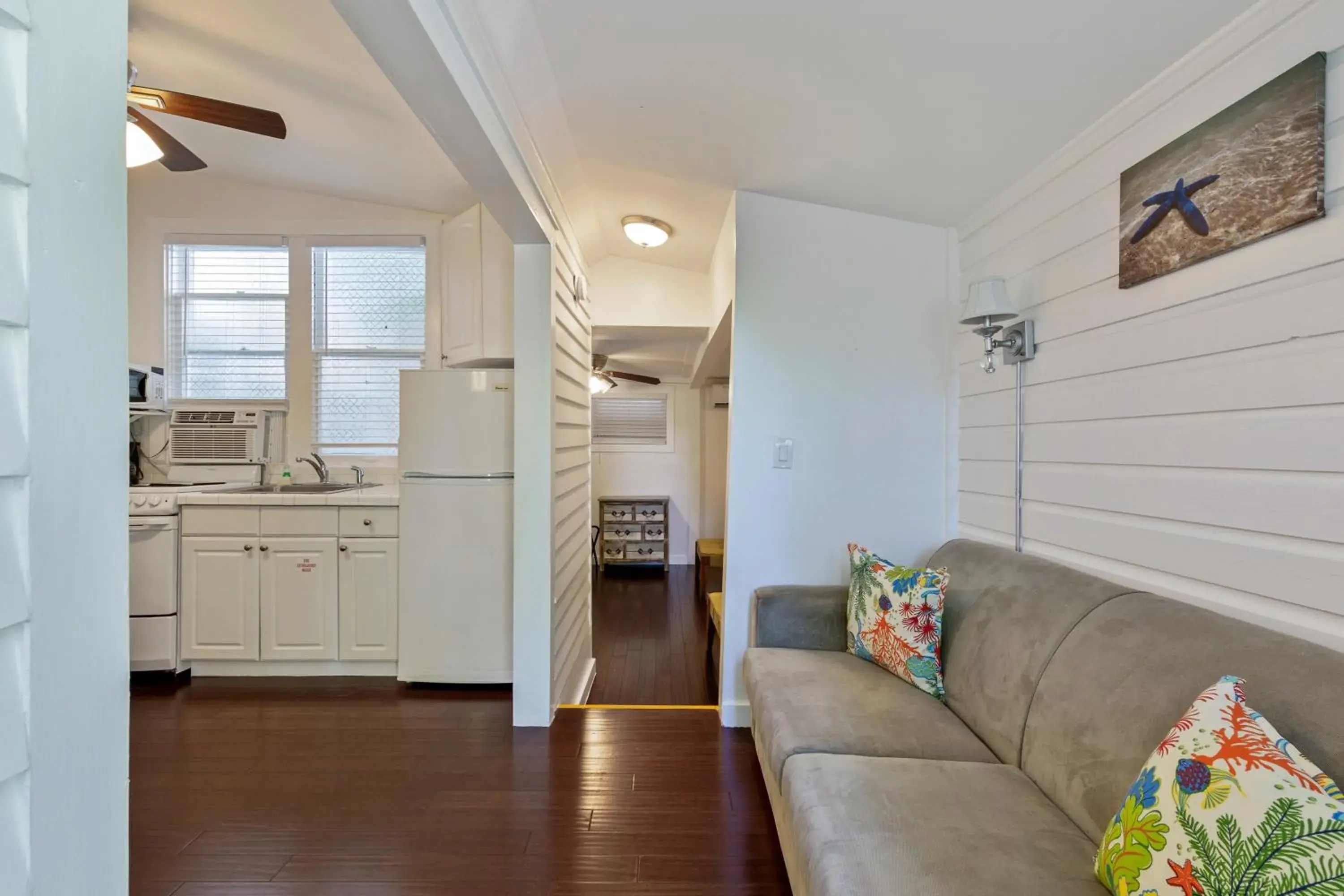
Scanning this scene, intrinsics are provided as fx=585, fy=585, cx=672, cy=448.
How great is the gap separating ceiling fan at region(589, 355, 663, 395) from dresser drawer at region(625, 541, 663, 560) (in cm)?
167

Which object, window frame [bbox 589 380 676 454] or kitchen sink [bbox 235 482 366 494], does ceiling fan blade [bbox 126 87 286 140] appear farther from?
window frame [bbox 589 380 676 454]

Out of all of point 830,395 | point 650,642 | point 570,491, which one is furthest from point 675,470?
point 830,395

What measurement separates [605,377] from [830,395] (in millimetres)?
3085

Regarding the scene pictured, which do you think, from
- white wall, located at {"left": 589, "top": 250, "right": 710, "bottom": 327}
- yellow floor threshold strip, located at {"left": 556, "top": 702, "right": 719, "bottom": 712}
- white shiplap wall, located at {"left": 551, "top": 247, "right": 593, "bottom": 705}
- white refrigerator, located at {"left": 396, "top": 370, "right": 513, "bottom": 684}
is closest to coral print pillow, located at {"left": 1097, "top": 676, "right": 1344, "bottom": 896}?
yellow floor threshold strip, located at {"left": 556, "top": 702, "right": 719, "bottom": 712}

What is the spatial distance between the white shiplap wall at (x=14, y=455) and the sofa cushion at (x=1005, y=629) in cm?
182

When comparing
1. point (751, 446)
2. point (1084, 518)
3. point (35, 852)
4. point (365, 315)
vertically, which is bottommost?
point (35, 852)

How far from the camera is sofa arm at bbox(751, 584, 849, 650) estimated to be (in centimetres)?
228

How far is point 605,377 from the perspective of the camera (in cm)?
533

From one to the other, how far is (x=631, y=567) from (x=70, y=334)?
5841mm

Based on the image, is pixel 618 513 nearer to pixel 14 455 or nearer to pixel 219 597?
pixel 219 597

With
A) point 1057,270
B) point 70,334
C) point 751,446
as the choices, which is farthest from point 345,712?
point 1057,270

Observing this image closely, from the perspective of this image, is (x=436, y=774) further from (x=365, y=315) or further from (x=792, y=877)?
(x=365, y=315)

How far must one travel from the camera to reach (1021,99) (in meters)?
1.65

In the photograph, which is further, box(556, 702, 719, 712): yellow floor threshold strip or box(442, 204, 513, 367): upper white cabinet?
box(442, 204, 513, 367): upper white cabinet
